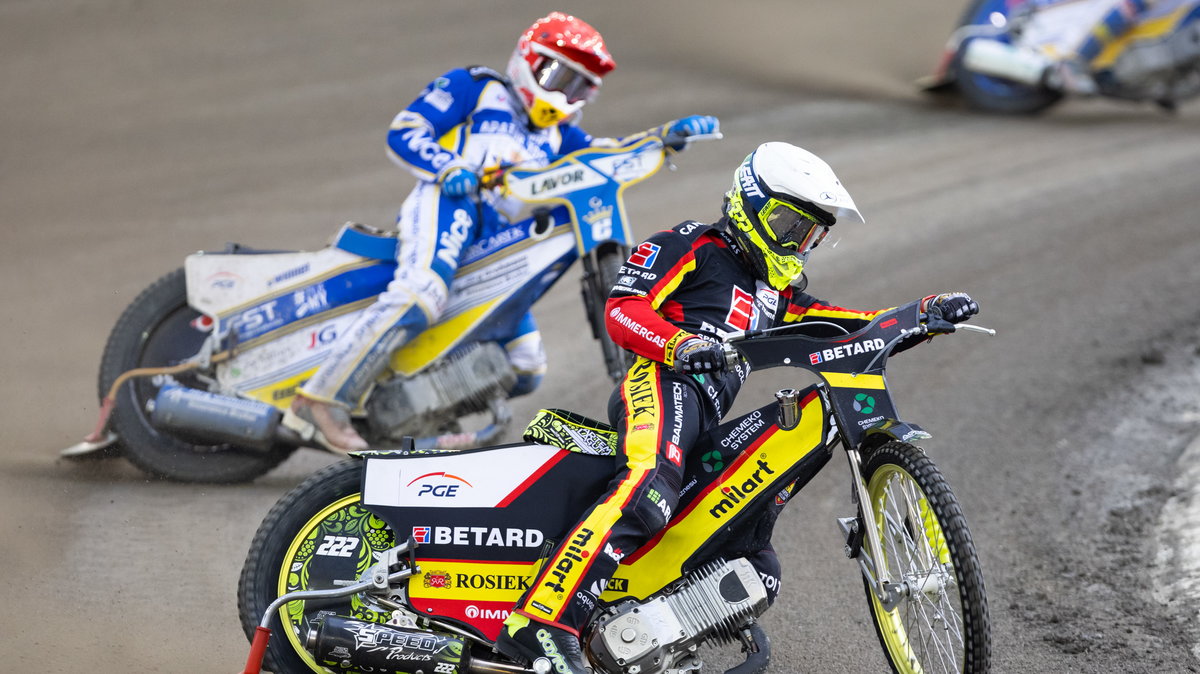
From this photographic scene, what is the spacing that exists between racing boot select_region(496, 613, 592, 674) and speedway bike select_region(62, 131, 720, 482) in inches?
99.5

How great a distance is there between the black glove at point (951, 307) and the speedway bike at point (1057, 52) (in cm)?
1121

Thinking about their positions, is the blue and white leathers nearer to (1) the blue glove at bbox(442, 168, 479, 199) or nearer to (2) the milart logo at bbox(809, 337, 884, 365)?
(1) the blue glove at bbox(442, 168, 479, 199)

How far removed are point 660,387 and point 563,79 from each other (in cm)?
288

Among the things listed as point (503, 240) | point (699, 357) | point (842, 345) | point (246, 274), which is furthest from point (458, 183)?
point (842, 345)

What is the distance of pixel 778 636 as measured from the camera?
502 cm

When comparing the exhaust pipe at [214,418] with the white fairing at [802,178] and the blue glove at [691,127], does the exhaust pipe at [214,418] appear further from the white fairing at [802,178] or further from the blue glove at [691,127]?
the white fairing at [802,178]

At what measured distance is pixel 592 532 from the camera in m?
4.16

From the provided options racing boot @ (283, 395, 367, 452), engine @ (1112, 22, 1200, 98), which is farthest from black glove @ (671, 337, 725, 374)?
engine @ (1112, 22, 1200, 98)

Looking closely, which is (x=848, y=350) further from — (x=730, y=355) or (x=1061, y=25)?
(x=1061, y=25)

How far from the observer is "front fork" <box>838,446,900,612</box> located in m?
4.26

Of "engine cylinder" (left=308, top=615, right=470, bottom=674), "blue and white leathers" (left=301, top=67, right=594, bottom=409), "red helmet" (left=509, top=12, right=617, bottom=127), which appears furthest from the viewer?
"red helmet" (left=509, top=12, right=617, bottom=127)

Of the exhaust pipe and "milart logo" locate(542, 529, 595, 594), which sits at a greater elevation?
"milart logo" locate(542, 529, 595, 594)

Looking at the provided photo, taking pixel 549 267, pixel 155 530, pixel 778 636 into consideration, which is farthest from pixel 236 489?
pixel 778 636

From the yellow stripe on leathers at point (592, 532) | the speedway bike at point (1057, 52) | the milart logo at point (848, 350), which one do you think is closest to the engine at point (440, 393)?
the yellow stripe on leathers at point (592, 532)
